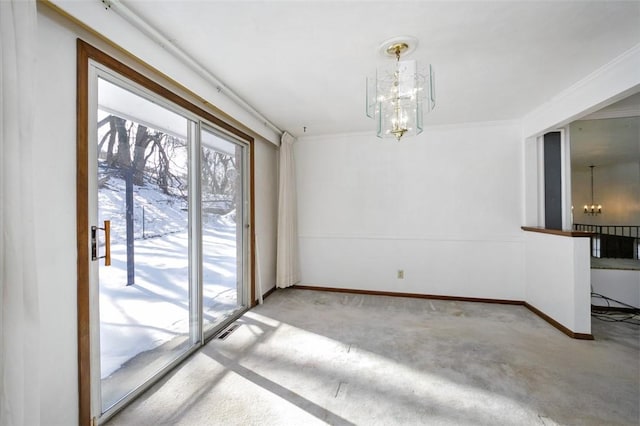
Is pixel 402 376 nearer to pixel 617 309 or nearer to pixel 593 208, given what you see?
pixel 617 309

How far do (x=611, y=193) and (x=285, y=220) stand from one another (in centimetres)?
868

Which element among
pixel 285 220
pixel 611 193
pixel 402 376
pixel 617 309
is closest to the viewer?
pixel 402 376

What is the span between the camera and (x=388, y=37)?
5.65 ft

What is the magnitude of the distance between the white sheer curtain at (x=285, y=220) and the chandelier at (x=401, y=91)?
188 cm

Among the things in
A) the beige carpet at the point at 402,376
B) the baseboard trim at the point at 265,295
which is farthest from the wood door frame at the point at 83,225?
the baseboard trim at the point at 265,295

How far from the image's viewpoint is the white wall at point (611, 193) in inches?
253

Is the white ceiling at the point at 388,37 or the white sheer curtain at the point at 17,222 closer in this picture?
the white sheer curtain at the point at 17,222

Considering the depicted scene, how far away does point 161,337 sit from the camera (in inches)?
80.9

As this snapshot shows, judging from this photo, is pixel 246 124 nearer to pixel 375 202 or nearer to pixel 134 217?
pixel 134 217

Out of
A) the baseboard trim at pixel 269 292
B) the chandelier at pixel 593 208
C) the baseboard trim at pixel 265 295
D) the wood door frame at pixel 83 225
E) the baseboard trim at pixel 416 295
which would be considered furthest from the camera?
the chandelier at pixel 593 208

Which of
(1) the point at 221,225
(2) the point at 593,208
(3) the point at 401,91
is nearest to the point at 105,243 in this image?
(1) the point at 221,225

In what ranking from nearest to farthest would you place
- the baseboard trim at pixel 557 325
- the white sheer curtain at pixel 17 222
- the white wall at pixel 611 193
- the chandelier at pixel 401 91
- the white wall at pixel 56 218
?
the white sheer curtain at pixel 17 222
the white wall at pixel 56 218
the chandelier at pixel 401 91
the baseboard trim at pixel 557 325
the white wall at pixel 611 193

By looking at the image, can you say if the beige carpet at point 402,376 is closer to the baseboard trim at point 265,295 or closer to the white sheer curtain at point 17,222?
the baseboard trim at point 265,295

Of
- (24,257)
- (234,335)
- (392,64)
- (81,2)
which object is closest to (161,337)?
(234,335)
